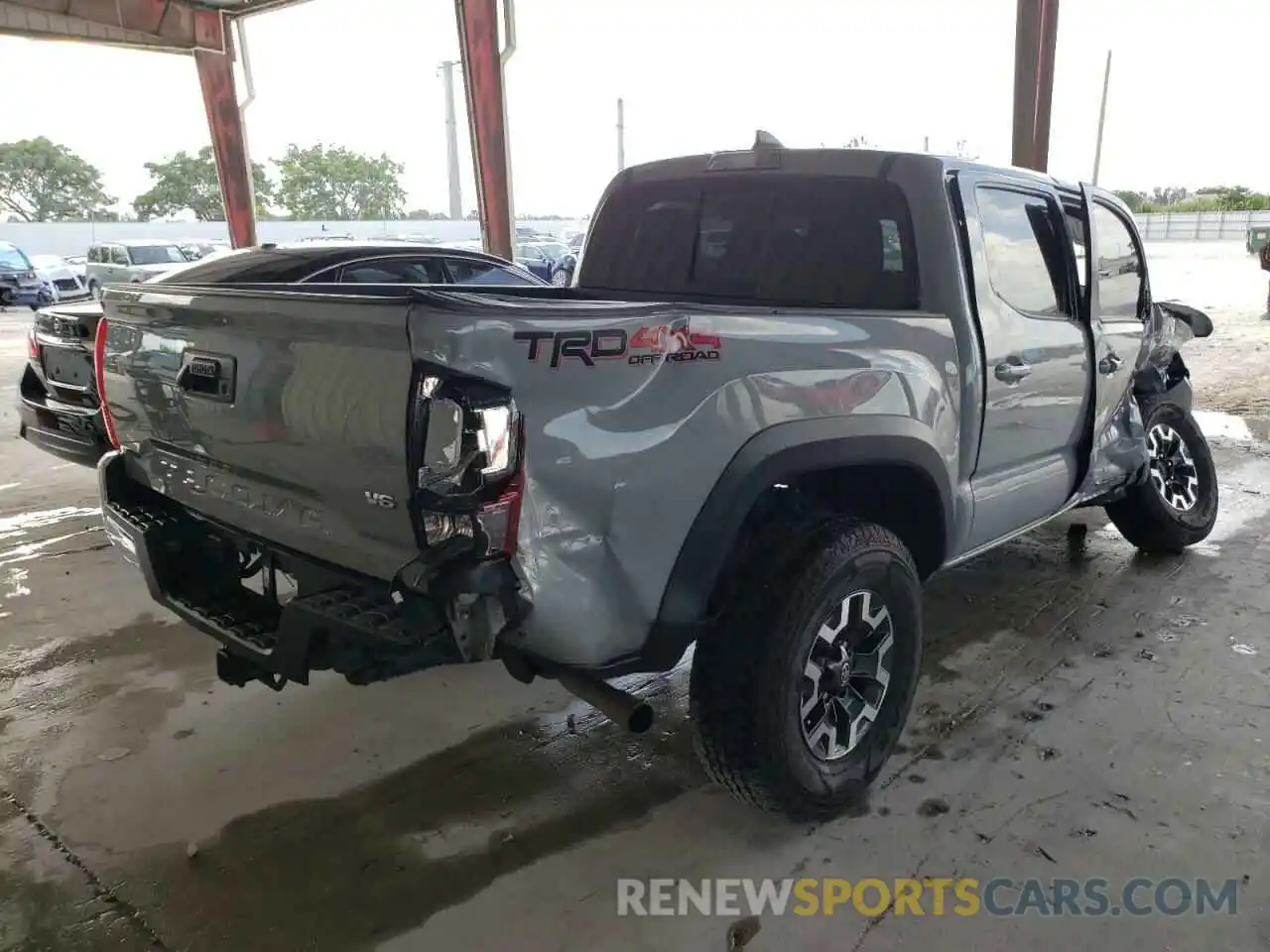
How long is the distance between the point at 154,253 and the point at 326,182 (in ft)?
85.8

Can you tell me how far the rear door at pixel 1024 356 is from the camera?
300 centimetres

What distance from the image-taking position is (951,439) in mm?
2818

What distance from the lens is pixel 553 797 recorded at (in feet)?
8.91

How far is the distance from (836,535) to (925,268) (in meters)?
0.95

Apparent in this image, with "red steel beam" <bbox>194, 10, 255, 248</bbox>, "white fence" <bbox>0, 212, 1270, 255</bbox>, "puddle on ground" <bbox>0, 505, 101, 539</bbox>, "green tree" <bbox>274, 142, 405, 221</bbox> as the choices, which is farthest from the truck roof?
"green tree" <bbox>274, 142, 405, 221</bbox>

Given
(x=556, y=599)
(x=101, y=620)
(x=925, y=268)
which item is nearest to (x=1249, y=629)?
(x=925, y=268)

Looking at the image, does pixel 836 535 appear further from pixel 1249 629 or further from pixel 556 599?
pixel 1249 629

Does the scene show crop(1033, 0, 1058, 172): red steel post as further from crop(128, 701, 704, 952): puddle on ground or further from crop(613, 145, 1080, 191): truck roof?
crop(128, 701, 704, 952): puddle on ground

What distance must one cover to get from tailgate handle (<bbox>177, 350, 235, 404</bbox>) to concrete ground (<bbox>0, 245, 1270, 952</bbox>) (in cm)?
122

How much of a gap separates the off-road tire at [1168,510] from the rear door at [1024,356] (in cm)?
102

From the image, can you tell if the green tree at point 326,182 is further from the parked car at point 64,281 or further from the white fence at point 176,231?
the parked car at point 64,281

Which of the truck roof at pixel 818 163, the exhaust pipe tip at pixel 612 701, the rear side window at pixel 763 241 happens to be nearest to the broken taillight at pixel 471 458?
the exhaust pipe tip at pixel 612 701

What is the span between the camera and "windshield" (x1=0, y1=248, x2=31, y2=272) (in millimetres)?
20625

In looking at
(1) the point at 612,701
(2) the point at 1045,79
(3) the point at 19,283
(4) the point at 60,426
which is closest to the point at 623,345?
(1) the point at 612,701
